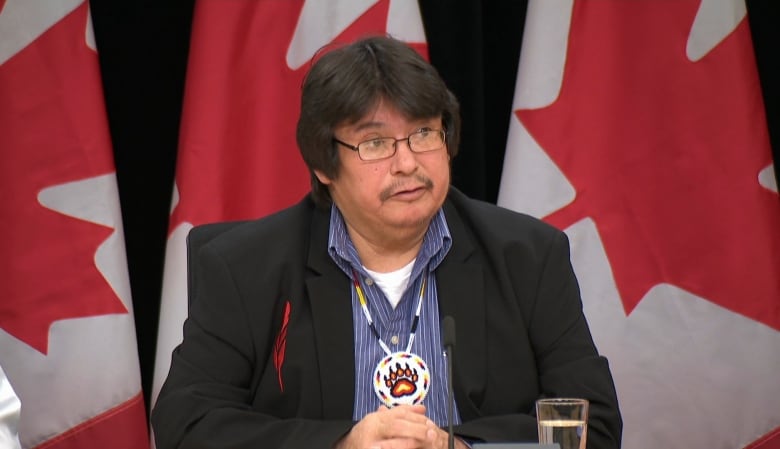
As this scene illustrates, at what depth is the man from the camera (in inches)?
97.8

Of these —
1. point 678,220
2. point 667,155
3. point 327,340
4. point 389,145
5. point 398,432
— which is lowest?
point 398,432

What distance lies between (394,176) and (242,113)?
1.13 metres

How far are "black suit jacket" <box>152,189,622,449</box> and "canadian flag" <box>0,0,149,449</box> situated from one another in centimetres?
80

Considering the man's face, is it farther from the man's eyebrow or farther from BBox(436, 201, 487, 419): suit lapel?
BBox(436, 201, 487, 419): suit lapel

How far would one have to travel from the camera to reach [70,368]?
11.1 ft

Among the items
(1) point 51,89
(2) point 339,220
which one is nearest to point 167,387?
(2) point 339,220

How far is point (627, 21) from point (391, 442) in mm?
1914

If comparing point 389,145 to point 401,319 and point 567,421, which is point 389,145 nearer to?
point 401,319

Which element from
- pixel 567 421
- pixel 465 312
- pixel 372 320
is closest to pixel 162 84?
pixel 372 320

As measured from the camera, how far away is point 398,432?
2180 millimetres

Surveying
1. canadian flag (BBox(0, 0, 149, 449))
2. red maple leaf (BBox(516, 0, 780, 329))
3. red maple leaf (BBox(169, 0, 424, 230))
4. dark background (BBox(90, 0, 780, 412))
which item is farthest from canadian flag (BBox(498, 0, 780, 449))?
canadian flag (BBox(0, 0, 149, 449))

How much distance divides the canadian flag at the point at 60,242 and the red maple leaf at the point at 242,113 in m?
0.27

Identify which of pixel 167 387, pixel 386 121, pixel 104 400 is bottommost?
pixel 104 400

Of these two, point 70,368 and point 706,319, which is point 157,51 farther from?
point 706,319
